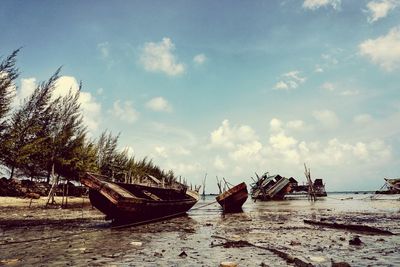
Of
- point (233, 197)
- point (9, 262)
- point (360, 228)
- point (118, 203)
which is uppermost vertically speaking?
point (233, 197)

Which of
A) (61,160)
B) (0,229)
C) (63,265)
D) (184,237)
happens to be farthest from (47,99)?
(63,265)

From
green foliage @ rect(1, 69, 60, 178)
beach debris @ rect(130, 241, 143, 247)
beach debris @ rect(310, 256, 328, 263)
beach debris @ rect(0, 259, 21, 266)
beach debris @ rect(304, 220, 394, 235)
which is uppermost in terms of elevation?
green foliage @ rect(1, 69, 60, 178)

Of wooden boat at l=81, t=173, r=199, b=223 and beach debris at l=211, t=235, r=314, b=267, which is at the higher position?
wooden boat at l=81, t=173, r=199, b=223

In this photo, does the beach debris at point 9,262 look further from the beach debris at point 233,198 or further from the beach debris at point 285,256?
the beach debris at point 233,198

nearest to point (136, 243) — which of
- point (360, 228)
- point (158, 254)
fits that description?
point (158, 254)

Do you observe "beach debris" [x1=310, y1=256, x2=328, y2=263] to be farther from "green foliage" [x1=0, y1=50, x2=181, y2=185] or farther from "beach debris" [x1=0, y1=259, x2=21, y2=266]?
"green foliage" [x1=0, y1=50, x2=181, y2=185]

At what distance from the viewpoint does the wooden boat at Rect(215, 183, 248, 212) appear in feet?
71.2

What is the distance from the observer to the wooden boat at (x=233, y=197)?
21.7 m

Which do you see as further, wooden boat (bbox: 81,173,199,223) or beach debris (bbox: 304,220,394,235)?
wooden boat (bbox: 81,173,199,223)

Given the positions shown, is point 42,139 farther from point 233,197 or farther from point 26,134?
point 233,197

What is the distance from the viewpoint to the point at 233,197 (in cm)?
2192

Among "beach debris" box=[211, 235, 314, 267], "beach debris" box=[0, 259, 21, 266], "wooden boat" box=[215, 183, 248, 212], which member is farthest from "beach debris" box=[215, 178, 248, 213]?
"beach debris" box=[0, 259, 21, 266]

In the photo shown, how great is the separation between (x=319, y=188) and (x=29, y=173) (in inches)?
1977

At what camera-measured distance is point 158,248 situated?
7.16 metres
